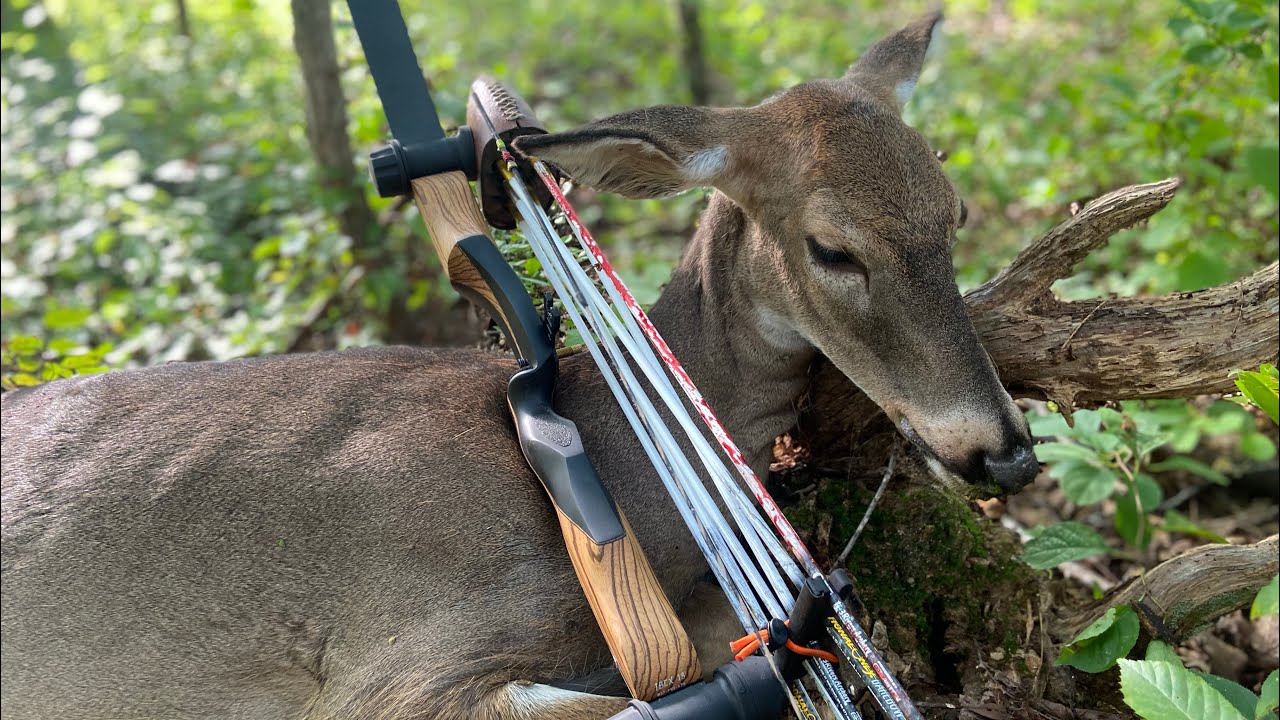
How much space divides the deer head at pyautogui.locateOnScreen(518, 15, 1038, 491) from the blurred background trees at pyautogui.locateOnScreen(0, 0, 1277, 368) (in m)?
0.78

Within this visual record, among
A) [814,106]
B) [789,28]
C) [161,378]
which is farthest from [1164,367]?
[789,28]

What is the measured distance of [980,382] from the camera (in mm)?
2557

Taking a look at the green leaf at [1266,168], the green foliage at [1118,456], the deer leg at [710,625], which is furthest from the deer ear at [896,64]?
the deer leg at [710,625]

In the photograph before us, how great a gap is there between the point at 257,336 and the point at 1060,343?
13.2ft

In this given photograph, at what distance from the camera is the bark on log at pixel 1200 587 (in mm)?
2906

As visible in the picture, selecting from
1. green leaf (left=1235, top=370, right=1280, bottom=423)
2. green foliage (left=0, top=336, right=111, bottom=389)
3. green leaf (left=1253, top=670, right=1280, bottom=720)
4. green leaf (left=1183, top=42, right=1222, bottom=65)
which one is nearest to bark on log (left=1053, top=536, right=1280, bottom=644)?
green leaf (left=1253, top=670, right=1280, bottom=720)

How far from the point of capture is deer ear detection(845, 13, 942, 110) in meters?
3.39

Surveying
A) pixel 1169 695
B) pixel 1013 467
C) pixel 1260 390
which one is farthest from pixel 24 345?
pixel 1260 390

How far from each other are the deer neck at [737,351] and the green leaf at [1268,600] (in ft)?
4.38

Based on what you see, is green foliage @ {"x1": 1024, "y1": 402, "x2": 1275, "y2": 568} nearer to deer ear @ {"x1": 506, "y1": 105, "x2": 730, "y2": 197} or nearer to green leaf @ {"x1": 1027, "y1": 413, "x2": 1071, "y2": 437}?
green leaf @ {"x1": 1027, "y1": 413, "x2": 1071, "y2": 437}

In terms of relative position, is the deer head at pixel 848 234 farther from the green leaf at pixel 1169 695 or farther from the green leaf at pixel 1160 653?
the green leaf at pixel 1160 653

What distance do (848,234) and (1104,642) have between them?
1.32 m

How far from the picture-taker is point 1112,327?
2.74 meters

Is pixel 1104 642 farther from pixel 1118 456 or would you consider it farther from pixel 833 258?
pixel 833 258
